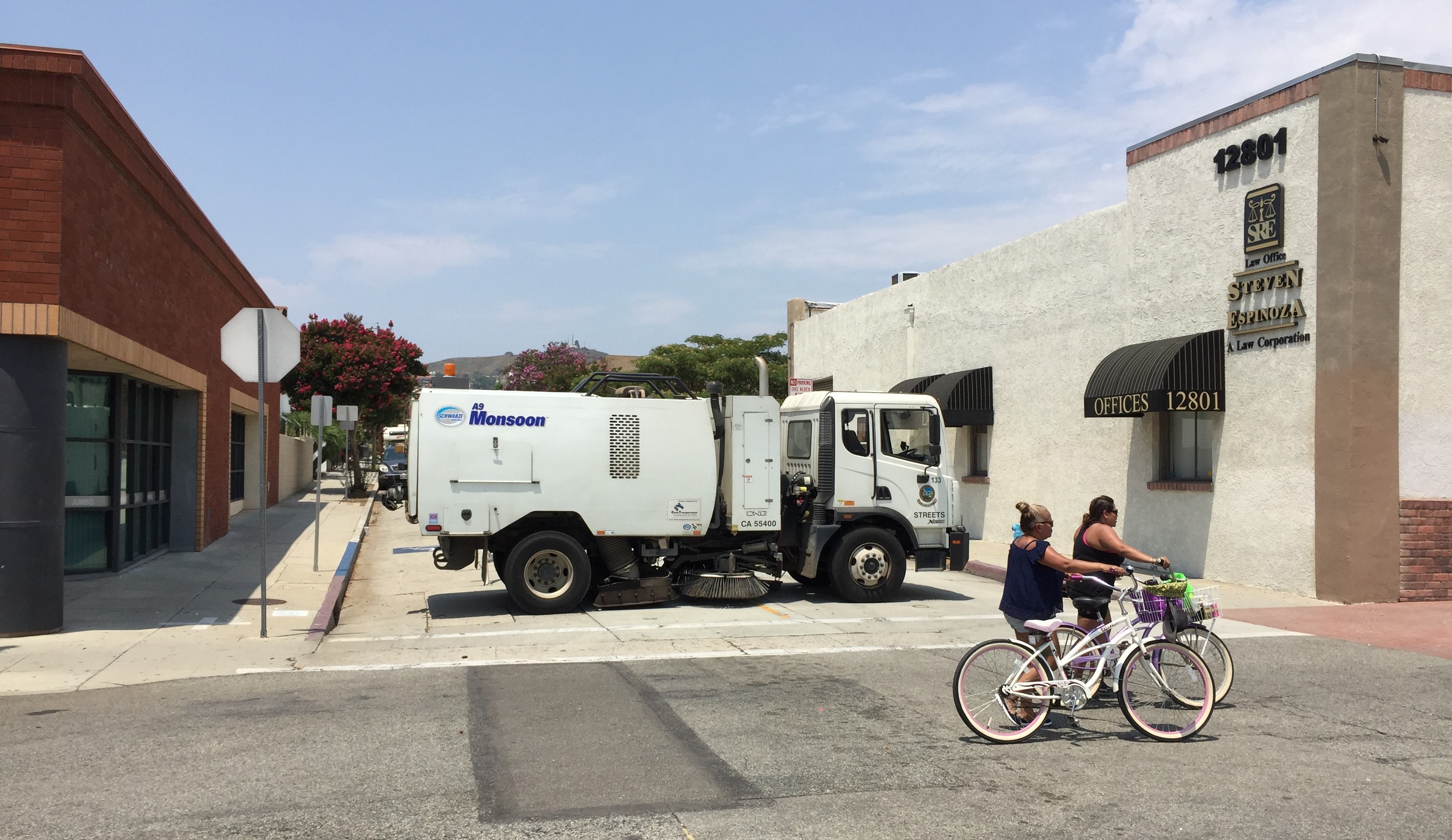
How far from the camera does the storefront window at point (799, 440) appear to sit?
1415 centimetres

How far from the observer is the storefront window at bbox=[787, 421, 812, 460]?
14.1 metres

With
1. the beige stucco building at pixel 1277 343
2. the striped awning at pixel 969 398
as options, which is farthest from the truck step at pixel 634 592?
the striped awning at pixel 969 398

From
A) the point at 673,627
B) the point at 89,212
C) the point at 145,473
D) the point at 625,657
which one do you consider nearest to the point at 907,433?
the point at 673,627

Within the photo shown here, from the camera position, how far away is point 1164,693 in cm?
688

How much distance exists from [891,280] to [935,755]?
22144 millimetres

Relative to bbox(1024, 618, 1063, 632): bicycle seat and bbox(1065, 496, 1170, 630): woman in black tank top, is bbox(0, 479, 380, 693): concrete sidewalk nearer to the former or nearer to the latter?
bbox(1024, 618, 1063, 632): bicycle seat

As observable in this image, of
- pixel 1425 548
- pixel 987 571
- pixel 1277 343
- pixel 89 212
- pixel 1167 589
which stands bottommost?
pixel 987 571

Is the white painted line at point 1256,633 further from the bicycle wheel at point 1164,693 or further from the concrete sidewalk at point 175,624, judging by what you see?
the concrete sidewalk at point 175,624

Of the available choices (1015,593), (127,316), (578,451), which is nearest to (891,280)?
(578,451)

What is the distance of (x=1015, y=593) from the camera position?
7.18m

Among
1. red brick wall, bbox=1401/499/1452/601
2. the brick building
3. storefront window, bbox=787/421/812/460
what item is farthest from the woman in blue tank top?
the brick building

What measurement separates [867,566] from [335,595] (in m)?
6.53

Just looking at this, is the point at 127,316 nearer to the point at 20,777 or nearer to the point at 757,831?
the point at 20,777

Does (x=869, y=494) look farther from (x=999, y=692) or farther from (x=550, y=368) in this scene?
(x=550, y=368)
